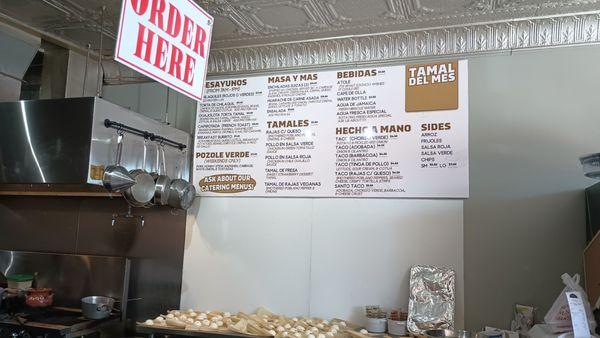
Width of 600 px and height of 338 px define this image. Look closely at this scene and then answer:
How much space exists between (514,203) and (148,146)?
2.58 m

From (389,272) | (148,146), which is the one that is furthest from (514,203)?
(148,146)

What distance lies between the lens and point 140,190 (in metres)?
3.13

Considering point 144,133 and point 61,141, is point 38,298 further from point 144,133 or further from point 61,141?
point 144,133

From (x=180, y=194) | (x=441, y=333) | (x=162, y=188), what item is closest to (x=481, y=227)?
(x=441, y=333)

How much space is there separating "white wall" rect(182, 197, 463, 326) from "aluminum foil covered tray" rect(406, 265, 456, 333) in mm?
76

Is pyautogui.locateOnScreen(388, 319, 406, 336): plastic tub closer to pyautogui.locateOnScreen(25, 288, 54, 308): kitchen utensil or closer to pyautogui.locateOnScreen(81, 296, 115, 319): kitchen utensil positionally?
pyautogui.locateOnScreen(81, 296, 115, 319): kitchen utensil

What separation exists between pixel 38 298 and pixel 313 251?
2119 mm

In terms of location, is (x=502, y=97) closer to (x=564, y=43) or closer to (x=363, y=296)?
(x=564, y=43)

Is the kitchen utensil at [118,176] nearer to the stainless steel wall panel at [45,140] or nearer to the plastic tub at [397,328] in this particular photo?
the stainless steel wall panel at [45,140]

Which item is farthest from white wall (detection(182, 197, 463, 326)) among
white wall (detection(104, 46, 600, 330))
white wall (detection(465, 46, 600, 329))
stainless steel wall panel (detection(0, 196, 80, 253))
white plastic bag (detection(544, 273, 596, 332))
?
stainless steel wall panel (detection(0, 196, 80, 253))

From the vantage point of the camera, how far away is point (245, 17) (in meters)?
3.11

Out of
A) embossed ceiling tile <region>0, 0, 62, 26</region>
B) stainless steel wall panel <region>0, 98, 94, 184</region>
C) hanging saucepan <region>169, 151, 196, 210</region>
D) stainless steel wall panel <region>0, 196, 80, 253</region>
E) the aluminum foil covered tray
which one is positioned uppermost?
embossed ceiling tile <region>0, 0, 62, 26</region>

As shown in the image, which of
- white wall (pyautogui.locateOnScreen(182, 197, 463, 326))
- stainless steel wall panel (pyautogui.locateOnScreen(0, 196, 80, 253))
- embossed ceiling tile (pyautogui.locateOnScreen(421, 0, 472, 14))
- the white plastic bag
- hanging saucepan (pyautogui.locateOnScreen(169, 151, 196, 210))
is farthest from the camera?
stainless steel wall panel (pyautogui.locateOnScreen(0, 196, 80, 253))

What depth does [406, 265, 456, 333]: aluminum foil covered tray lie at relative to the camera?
2.83m
